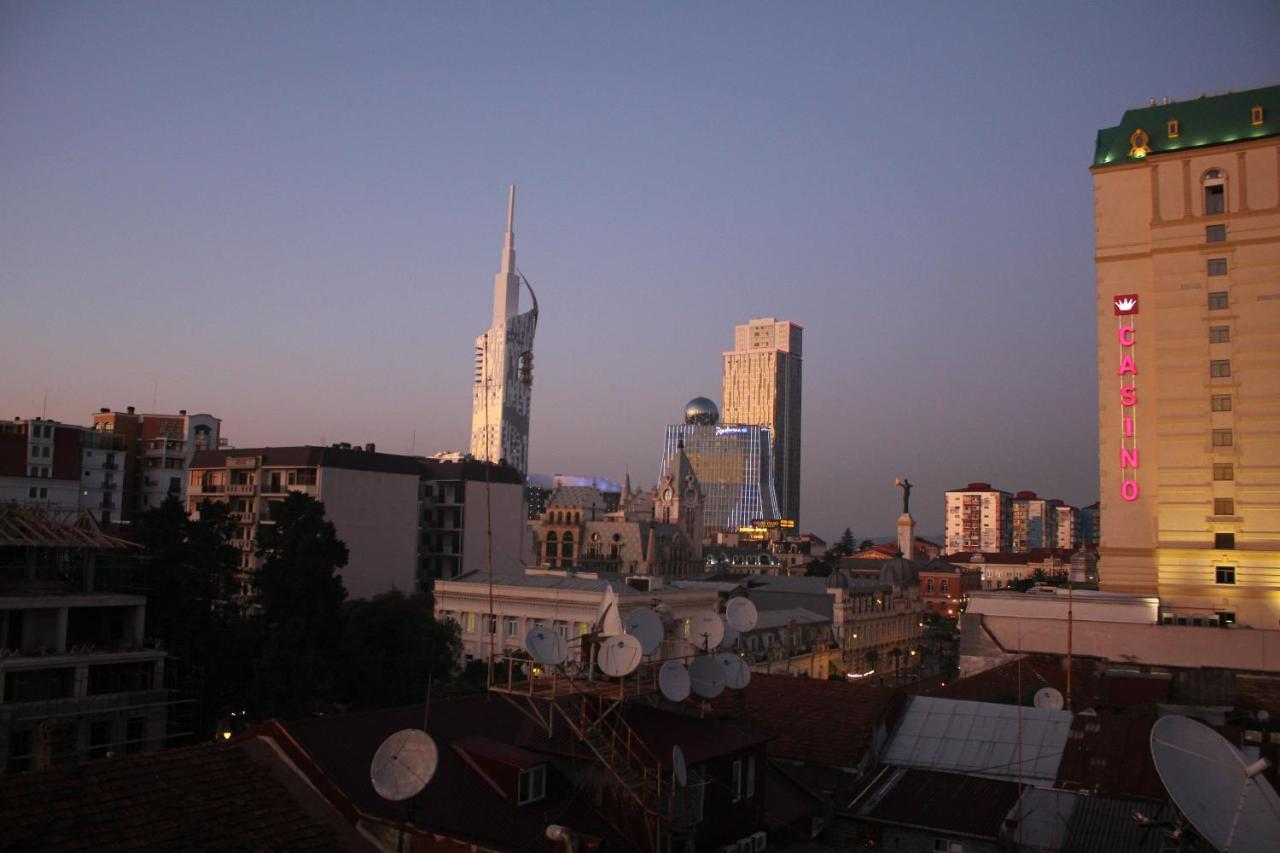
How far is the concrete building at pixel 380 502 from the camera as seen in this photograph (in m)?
88.4

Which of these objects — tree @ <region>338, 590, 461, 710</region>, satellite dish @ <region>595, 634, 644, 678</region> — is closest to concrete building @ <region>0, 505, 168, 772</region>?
tree @ <region>338, 590, 461, 710</region>

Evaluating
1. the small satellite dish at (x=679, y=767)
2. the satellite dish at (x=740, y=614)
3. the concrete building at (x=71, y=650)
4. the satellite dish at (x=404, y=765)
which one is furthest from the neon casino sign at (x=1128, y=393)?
the satellite dish at (x=404, y=765)

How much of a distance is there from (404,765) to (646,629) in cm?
875

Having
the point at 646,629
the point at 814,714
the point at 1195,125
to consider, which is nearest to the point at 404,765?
the point at 646,629

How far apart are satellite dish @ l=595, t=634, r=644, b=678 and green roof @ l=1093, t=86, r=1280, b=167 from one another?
181 feet

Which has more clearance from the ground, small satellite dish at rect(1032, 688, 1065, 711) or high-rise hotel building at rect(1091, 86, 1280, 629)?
high-rise hotel building at rect(1091, 86, 1280, 629)

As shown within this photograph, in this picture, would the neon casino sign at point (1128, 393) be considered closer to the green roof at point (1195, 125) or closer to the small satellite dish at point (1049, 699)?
the green roof at point (1195, 125)

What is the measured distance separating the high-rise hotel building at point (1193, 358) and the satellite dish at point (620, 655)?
46.8m

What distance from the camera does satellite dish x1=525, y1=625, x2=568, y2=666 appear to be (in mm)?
23062

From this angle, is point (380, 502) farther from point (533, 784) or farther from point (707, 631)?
point (533, 784)

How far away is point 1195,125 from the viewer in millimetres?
63000

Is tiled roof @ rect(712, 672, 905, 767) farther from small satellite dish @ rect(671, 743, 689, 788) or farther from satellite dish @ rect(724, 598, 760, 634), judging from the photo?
small satellite dish @ rect(671, 743, 689, 788)

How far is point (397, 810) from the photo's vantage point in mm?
20688

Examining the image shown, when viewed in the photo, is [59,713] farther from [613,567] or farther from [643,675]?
[613,567]
